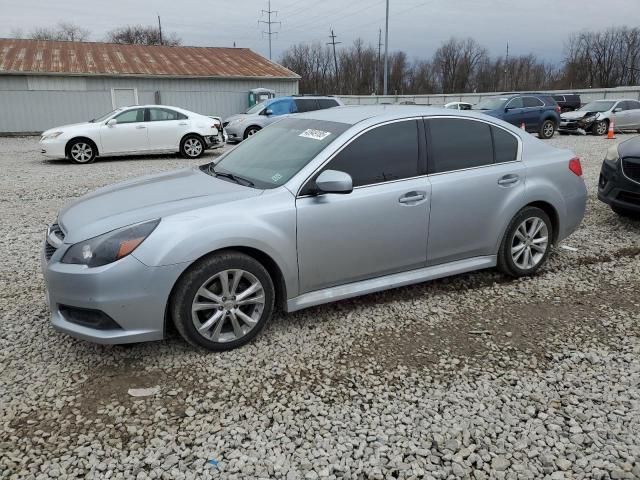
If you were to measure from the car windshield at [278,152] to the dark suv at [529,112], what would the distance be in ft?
54.1

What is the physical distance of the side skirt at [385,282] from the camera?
12.4 feet

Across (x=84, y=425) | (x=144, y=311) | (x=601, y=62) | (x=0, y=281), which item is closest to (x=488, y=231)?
(x=144, y=311)

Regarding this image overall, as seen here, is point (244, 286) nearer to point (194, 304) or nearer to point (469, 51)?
point (194, 304)

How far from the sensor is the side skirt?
3775 millimetres

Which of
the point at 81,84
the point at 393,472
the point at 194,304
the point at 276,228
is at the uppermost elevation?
the point at 81,84

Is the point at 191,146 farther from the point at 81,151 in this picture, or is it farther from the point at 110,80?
the point at 110,80

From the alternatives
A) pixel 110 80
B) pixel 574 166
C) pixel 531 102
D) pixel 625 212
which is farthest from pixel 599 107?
pixel 110 80

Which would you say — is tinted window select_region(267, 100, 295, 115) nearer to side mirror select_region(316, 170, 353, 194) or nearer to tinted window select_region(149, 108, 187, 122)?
tinted window select_region(149, 108, 187, 122)

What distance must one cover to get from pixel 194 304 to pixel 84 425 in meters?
0.92

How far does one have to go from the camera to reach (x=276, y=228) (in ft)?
11.6

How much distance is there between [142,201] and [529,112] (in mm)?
18936

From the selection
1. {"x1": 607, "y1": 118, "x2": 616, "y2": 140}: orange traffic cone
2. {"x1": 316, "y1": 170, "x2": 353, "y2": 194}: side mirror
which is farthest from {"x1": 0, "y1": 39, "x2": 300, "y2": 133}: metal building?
{"x1": 316, "y1": 170, "x2": 353, "y2": 194}: side mirror

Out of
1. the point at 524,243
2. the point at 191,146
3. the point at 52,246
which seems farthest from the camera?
the point at 191,146

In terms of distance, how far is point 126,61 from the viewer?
27.6 m
